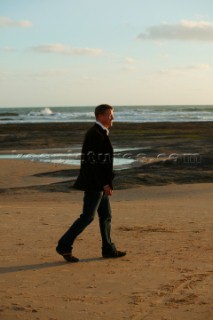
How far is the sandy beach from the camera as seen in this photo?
4.96m

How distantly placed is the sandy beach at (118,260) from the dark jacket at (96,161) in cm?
→ 90

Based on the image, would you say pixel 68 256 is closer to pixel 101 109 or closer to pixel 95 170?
pixel 95 170

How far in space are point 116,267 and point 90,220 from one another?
59cm

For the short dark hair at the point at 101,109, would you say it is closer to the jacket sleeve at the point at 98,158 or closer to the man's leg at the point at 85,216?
the jacket sleeve at the point at 98,158

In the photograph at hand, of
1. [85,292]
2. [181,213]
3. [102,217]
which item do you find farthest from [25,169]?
[85,292]

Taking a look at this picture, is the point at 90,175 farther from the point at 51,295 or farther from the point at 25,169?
the point at 25,169

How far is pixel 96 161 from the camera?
20.6 feet

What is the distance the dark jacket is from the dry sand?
2.94ft

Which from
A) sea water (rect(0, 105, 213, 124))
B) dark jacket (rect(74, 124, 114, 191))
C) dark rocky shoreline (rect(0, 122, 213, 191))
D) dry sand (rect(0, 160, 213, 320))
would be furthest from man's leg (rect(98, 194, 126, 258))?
sea water (rect(0, 105, 213, 124))

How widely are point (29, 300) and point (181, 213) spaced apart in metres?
5.61

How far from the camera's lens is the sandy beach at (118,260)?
4.96 metres

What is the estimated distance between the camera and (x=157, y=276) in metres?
5.96

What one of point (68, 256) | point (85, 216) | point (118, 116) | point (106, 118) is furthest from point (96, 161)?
point (118, 116)

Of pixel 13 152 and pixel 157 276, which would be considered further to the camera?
pixel 13 152
